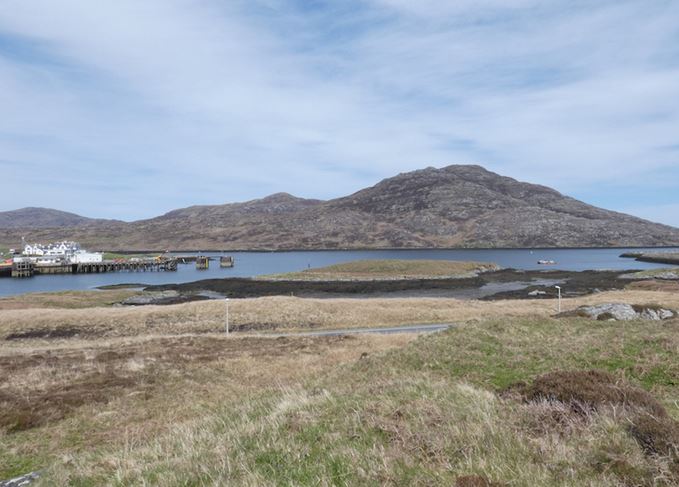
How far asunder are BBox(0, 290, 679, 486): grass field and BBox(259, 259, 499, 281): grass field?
8428 centimetres

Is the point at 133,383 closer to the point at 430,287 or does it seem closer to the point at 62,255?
the point at 430,287

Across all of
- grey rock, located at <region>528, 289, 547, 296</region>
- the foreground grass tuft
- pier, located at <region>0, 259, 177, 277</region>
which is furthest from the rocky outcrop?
pier, located at <region>0, 259, 177, 277</region>

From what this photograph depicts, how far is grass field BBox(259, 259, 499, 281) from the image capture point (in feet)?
386

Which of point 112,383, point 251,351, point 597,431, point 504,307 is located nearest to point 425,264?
point 504,307

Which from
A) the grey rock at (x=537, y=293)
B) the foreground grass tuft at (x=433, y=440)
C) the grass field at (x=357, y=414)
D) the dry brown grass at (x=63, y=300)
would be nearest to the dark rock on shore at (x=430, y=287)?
the grey rock at (x=537, y=293)

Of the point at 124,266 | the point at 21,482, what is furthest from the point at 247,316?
the point at 124,266

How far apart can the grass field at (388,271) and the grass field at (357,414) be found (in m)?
84.3

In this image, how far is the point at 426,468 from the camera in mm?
6934

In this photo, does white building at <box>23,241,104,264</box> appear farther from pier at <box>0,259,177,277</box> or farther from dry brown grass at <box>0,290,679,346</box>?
dry brown grass at <box>0,290,679,346</box>

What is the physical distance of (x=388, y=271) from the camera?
12362cm

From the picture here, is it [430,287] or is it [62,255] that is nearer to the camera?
[430,287]

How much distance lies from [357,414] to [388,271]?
4518 inches

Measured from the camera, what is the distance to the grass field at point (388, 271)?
118 m

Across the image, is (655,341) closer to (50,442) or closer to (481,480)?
(481,480)
